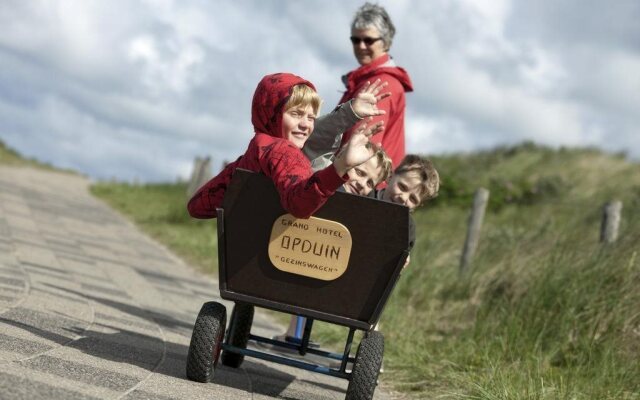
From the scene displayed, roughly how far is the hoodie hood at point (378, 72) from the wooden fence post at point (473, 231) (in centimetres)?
380

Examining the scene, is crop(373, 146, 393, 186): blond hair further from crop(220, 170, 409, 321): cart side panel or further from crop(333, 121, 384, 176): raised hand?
crop(333, 121, 384, 176): raised hand

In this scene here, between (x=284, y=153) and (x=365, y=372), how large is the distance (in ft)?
3.33

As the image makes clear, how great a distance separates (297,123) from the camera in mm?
4398

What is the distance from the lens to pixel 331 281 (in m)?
4.18

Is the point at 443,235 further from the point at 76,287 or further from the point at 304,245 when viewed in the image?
the point at 304,245

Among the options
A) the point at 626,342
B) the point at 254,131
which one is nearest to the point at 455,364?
the point at 626,342

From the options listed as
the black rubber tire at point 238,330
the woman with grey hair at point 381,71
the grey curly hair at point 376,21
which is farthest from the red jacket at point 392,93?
the black rubber tire at point 238,330

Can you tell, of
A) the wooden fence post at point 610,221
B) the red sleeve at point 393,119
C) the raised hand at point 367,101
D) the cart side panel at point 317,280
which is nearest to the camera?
the cart side panel at point 317,280

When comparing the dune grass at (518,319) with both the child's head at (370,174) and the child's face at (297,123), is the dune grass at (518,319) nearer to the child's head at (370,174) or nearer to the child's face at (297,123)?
the child's head at (370,174)

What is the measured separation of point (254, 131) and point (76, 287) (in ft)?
10.6

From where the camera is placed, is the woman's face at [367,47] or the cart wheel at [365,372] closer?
the cart wheel at [365,372]

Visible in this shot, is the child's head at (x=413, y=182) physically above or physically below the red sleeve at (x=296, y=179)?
above

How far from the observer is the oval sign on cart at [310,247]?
4109mm

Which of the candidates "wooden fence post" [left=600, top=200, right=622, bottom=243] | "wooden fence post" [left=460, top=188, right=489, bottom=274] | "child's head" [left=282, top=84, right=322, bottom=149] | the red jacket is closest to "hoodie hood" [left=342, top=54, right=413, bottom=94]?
the red jacket
